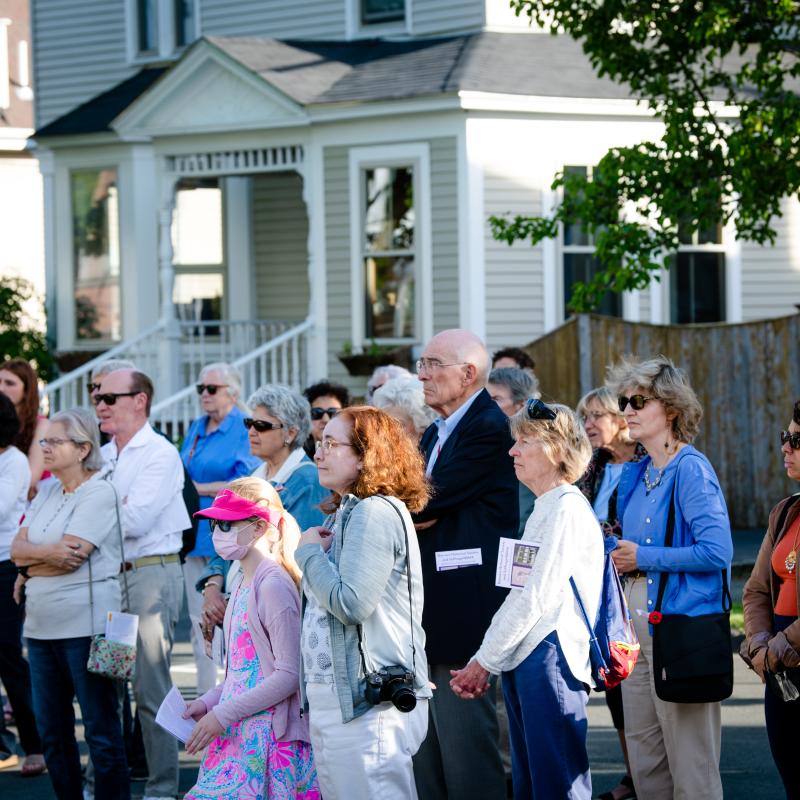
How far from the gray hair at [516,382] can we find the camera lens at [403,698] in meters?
3.20

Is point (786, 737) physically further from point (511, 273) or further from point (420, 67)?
point (420, 67)

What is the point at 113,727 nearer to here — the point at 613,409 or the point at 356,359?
the point at 613,409

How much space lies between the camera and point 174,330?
62.0ft

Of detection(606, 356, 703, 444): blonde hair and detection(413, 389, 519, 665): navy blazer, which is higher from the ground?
detection(606, 356, 703, 444): blonde hair

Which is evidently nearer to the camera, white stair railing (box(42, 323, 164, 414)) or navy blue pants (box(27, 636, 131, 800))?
navy blue pants (box(27, 636, 131, 800))

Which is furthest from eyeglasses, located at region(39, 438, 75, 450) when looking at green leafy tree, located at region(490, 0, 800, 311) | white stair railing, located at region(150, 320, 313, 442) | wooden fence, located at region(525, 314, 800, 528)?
white stair railing, located at region(150, 320, 313, 442)

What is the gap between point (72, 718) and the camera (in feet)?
21.9

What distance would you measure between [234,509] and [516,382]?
2.89 metres

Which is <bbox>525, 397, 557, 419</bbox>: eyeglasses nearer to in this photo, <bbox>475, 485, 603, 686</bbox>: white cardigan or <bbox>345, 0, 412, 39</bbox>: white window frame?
<bbox>475, 485, 603, 686</bbox>: white cardigan

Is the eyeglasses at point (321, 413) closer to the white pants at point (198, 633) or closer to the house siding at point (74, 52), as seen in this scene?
the white pants at point (198, 633)

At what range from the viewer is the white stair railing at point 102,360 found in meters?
18.5

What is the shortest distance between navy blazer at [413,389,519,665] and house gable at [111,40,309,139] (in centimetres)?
1219

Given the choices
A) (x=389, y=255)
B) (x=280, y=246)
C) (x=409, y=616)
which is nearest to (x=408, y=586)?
(x=409, y=616)

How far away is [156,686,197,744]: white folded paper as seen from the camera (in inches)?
206
